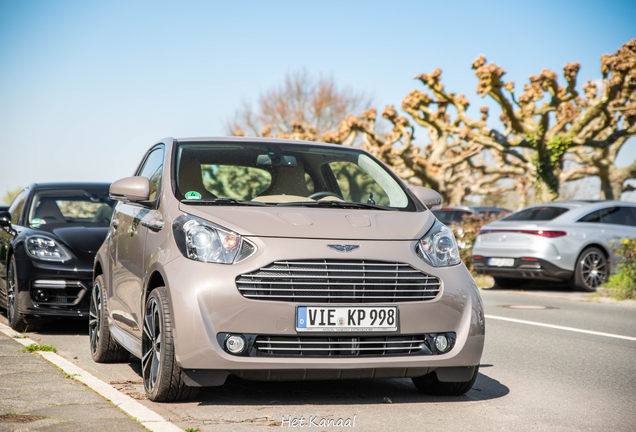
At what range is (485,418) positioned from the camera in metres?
4.36

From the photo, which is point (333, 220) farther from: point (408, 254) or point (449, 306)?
point (449, 306)

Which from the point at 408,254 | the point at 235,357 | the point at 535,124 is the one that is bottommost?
the point at 235,357

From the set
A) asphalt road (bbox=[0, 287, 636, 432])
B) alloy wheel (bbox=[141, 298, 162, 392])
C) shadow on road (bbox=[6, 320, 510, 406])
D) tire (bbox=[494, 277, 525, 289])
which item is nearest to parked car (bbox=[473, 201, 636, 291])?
tire (bbox=[494, 277, 525, 289])

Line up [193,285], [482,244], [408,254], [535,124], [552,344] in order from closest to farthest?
[193,285] → [408,254] → [552,344] → [482,244] → [535,124]

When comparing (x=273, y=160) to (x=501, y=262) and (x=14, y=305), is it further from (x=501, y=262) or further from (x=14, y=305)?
(x=501, y=262)

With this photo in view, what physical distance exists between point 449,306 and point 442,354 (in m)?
0.29

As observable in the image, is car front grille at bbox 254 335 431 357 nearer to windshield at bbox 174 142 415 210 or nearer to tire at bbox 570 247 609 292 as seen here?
windshield at bbox 174 142 415 210

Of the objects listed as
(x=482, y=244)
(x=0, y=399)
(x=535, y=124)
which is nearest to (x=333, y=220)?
(x=0, y=399)

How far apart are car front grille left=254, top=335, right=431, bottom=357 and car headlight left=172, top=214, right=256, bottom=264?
1.59 ft

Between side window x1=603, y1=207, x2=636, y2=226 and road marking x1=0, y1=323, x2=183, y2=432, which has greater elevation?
side window x1=603, y1=207, x2=636, y2=226

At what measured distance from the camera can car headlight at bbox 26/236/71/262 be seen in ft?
25.4

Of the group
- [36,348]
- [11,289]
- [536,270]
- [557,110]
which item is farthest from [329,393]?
[557,110]

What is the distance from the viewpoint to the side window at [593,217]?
13391mm

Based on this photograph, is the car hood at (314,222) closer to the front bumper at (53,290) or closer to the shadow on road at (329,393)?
the shadow on road at (329,393)
